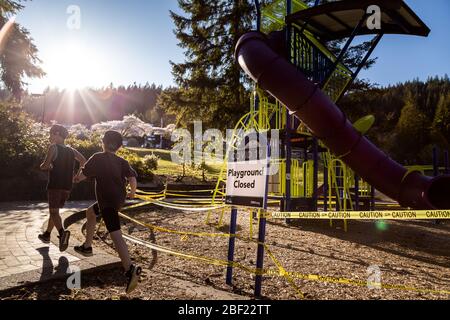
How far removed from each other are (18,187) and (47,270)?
8817 mm

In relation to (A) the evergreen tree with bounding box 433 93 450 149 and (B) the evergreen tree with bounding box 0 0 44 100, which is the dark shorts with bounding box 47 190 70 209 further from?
(A) the evergreen tree with bounding box 433 93 450 149

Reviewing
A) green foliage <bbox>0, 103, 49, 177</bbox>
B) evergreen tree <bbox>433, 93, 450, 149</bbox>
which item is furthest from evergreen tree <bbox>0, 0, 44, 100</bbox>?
evergreen tree <bbox>433, 93, 450, 149</bbox>

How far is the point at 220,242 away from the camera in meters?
6.50

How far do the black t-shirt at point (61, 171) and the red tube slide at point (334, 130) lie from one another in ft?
15.5

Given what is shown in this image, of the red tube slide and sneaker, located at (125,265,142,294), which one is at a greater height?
the red tube slide

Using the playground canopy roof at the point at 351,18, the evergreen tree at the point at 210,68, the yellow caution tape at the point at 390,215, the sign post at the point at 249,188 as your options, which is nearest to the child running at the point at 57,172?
the sign post at the point at 249,188

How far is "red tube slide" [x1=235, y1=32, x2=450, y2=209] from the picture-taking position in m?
7.58

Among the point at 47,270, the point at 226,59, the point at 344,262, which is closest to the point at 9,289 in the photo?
the point at 47,270

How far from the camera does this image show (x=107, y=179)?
3871mm

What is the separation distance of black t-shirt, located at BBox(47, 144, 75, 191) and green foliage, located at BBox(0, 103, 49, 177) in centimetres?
733

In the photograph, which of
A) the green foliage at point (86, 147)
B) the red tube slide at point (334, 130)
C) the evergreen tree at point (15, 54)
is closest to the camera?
the red tube slide at point (334, 130)

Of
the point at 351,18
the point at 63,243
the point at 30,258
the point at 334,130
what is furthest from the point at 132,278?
the point at 351,18

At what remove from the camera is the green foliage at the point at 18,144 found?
1157 centimetres

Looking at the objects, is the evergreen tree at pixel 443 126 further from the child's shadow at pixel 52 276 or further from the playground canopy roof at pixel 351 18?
the child's shadow at pixel 52 276
